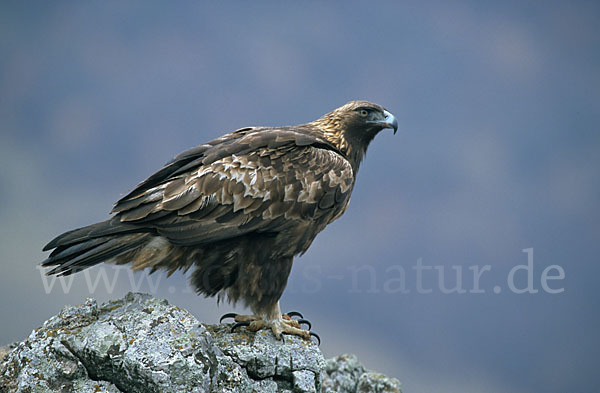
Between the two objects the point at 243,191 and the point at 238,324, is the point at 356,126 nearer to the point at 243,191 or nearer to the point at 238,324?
the point at 243,191

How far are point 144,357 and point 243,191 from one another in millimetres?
1962

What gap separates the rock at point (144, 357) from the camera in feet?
18.2

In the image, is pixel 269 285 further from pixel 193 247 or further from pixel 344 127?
pixel 344 127

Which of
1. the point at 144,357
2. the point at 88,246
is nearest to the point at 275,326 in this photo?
the point at 144,357

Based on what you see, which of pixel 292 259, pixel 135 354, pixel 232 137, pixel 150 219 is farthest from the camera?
pixel 232 137

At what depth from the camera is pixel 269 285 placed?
663 cm

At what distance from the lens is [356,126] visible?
304 inches

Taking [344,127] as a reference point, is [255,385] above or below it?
below

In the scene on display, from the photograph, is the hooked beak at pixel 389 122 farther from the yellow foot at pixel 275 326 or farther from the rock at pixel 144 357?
the rock at pixel 144 357

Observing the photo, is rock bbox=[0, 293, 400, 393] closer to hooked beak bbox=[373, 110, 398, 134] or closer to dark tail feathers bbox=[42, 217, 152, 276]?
dark tail feathers bbox=[42, 217, 152, 276]

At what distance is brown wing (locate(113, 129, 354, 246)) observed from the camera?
6.41 m

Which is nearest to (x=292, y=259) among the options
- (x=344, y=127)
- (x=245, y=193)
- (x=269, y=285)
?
(x=269, y=285)

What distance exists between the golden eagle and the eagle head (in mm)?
530

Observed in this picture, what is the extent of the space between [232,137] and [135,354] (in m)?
2.77
